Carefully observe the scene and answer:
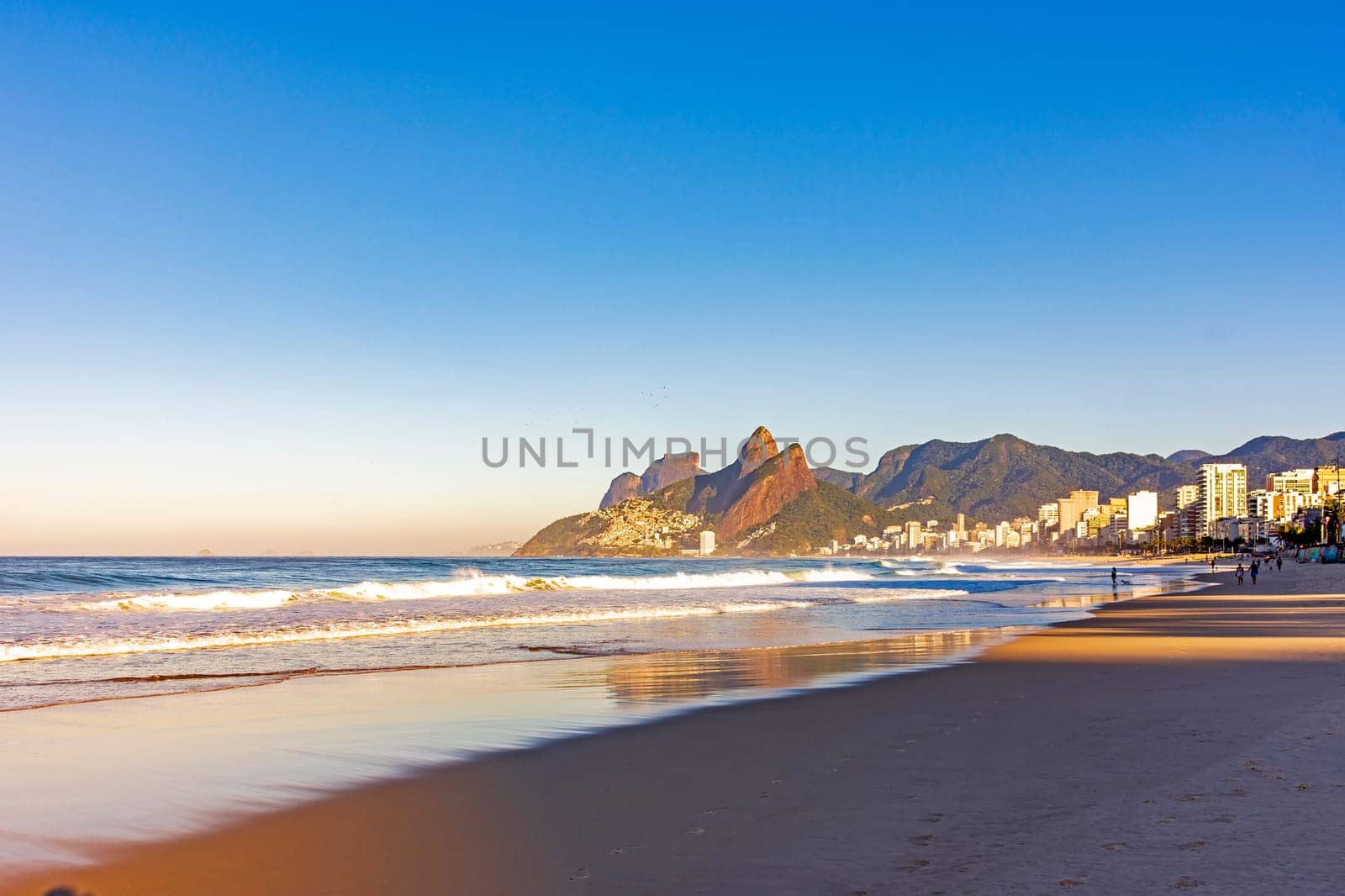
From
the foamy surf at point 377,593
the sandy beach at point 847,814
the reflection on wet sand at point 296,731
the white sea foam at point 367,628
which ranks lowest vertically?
the foamy surf at point 377,593

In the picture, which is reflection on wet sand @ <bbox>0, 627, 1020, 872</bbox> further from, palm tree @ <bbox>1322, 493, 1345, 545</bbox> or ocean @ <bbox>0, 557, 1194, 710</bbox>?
palm tree @ <bbox>1322, 493, 1345, 545</bbox>

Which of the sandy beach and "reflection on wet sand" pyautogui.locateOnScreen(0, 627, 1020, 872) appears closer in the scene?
the sandy beach

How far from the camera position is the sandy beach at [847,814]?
16.9ft

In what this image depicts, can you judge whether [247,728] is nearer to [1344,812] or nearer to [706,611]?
[1344,812]

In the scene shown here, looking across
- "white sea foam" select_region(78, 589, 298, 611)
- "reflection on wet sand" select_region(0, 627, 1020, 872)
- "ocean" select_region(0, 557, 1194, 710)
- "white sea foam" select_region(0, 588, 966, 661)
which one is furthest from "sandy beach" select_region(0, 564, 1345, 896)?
"white sea foam" select_region(78, 589, 298, 611)

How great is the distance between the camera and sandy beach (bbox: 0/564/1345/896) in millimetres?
5141

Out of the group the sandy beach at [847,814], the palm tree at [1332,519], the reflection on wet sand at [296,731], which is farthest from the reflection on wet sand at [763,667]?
the palm tree at [1332,519]

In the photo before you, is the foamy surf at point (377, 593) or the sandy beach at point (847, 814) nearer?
the sandy beach at point (847, 814)

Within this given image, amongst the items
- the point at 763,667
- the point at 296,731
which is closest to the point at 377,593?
the point at 763,667

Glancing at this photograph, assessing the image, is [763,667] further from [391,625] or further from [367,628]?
[391,625]

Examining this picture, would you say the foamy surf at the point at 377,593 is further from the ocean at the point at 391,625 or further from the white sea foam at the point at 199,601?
the ocean at the point at 391,625

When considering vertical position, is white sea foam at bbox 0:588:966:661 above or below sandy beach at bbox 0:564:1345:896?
below

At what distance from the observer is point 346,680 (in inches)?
579

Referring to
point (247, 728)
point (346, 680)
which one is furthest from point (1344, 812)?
point (346, 680)
